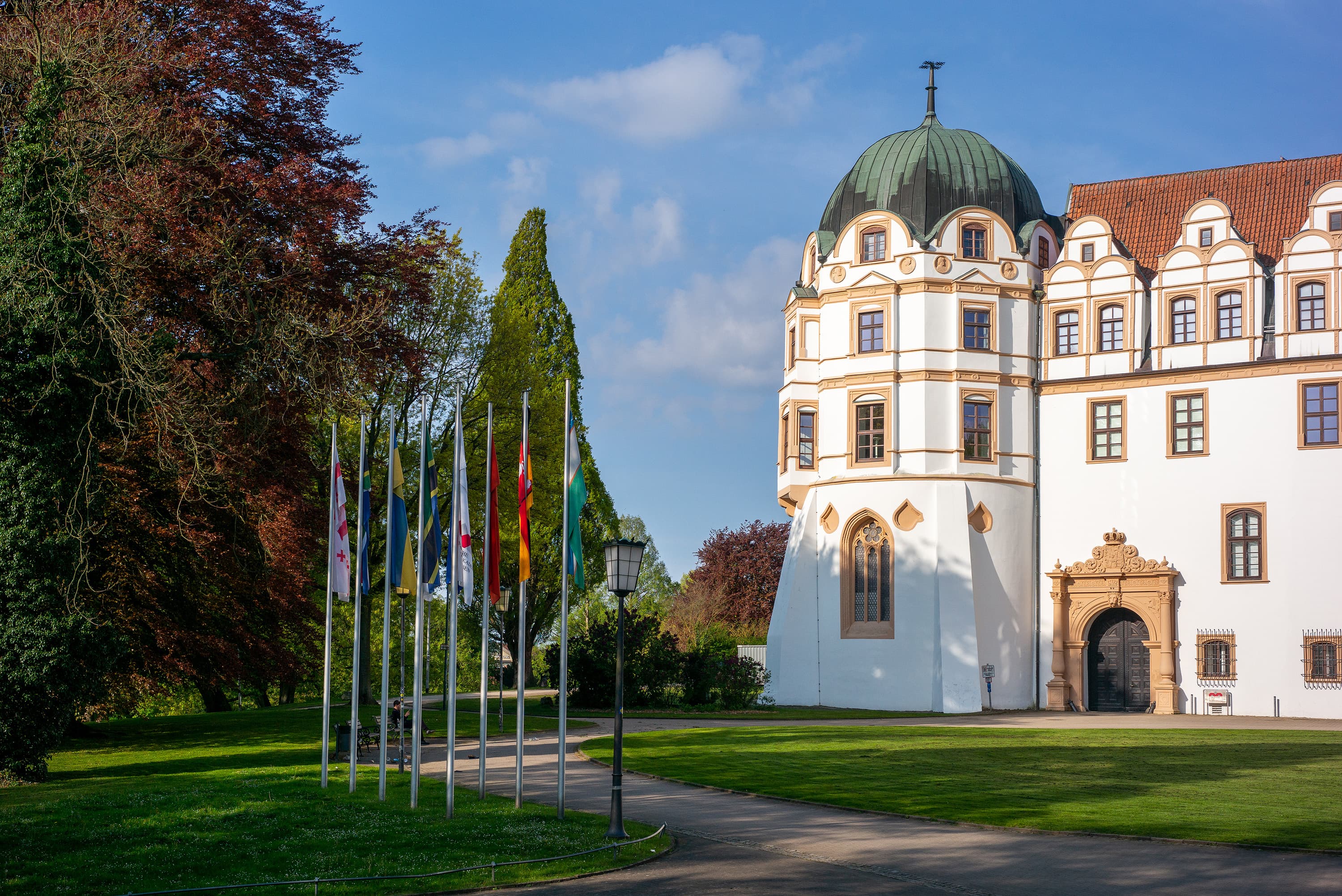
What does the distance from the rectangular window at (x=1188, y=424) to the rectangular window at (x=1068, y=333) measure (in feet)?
12.0

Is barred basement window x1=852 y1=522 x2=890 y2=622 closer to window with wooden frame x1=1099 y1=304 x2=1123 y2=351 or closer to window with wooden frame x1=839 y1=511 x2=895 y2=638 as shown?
window with wooden frame x1=839 y1=511 x2=895 y2=638

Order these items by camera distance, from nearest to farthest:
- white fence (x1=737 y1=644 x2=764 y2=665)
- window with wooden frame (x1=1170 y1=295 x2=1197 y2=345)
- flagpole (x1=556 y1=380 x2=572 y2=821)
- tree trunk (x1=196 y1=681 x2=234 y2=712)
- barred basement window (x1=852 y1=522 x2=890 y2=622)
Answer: flagpole (x1=556 y1=380 x2=572 y2=821) → window with wooden frame (x1=1170 y1=295 x2=1197 y2=345) → barred basement window (x1=852 y1=522 x2=890 y2=622) → tree trunk (x1=196 y1=681 x2=234 y2=712) → white fence (x1=737 y1=644 x2=764 y2=665)

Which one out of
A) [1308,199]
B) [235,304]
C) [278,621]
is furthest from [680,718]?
[1308,199]

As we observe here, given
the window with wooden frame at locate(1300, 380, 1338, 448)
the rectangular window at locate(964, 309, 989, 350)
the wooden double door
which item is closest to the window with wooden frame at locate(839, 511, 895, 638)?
the rectangular window at locate(964, 309, 989, 350)

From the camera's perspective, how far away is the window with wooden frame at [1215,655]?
37.7m

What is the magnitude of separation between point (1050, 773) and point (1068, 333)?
23837 mm

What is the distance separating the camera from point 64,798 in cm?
1675

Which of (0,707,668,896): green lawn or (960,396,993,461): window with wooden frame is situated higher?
(960,396,993,461): window with wooden frame

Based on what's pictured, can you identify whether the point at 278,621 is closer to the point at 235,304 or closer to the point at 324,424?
the point at 235,304

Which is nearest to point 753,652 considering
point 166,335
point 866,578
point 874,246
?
point 866,578

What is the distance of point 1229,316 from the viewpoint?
1555 inches

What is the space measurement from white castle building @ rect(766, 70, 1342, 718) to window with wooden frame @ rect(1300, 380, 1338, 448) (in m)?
0.06

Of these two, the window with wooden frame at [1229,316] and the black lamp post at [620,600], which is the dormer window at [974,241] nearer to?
the window with wooden frame at [1229,316]

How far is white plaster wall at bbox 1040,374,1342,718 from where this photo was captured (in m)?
36.9
